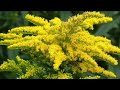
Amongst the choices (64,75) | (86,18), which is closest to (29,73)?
(64,75)

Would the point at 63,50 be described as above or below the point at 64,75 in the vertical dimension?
above

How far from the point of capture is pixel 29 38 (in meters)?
1.97

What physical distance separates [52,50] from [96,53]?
0.71ft

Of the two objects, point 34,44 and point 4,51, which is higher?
point 4,51

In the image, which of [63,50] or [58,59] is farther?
[63,50]

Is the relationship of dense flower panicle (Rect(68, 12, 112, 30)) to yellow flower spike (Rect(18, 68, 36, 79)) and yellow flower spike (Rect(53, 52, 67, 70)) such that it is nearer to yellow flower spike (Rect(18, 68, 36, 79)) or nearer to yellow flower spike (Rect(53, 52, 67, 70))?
yellow flower spike (Rect(53, 52, 67, 70))

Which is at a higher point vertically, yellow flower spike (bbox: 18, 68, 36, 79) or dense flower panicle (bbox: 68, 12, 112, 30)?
dense flower panicle (bbox: 68, 12, 112, 30)

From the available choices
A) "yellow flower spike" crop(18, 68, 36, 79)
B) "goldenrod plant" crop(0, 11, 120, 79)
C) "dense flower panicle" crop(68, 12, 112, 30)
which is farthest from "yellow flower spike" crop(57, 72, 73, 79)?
"dense flower panicle" crop(68, 12, 112, 30)

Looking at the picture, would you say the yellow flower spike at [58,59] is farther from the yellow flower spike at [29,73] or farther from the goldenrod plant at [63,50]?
the yellow flower spike at [29,73]

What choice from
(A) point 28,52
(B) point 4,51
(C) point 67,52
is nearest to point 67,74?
(C) point 67,52

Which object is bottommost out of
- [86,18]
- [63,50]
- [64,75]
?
[64,75]

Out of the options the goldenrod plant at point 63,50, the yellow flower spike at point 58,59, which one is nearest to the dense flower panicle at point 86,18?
the goldenrod plant at point 63,50

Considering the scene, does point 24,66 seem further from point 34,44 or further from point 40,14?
point 40,14

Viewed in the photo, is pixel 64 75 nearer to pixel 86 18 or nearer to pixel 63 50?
pixel 63 50
